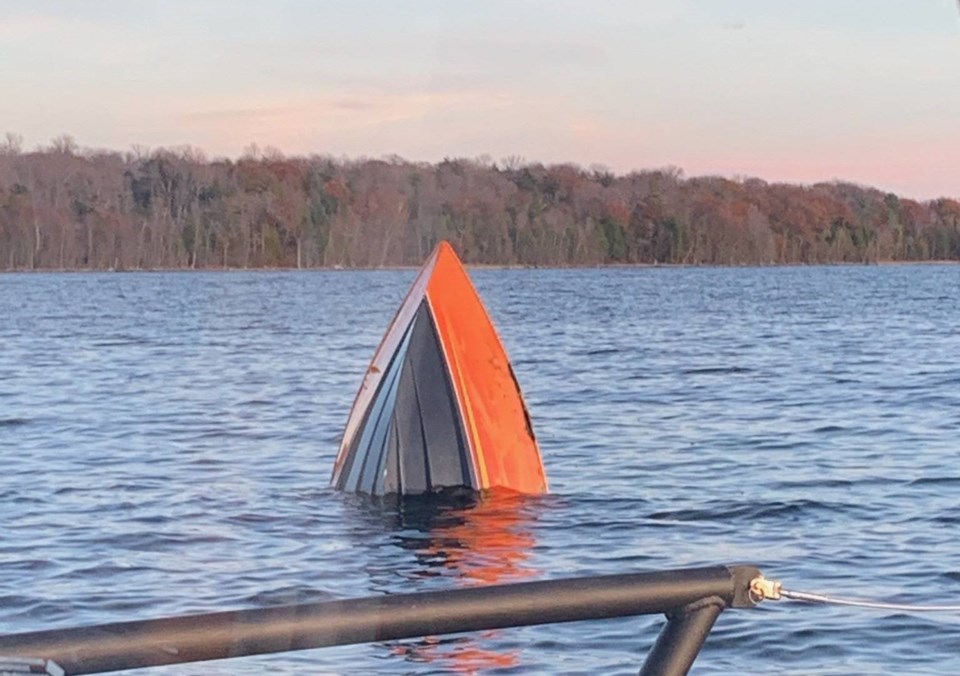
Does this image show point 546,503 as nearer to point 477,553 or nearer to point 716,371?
point 477,553

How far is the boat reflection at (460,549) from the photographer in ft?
29.8

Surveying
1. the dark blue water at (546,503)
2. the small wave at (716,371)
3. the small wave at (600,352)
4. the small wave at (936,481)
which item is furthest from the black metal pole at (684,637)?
the small wave at (600,352)

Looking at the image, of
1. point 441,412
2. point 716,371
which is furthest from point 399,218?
point 716,371

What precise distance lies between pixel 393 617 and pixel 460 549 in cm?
1056

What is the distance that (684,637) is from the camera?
2678mm

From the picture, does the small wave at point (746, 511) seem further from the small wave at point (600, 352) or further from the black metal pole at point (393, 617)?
the small wave at point (600, 352)

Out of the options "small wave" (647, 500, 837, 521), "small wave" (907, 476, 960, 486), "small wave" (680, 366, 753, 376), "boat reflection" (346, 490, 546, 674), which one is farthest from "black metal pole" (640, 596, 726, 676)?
"small wave" (680, 366, 753, 376)

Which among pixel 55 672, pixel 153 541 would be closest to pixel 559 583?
pixel 55 672

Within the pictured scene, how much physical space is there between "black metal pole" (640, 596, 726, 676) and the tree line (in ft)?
33.3

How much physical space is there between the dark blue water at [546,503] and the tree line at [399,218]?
9.39ft

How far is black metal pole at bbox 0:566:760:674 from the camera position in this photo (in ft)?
7.88

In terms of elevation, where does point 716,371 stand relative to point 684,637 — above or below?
below

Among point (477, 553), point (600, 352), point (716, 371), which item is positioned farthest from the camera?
point (600, 352)

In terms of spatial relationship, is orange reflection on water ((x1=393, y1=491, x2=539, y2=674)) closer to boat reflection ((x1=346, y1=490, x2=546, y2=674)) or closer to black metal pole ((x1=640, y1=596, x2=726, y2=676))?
boat reflection ((x1=346, y1=490, x2=546, y2=674))
